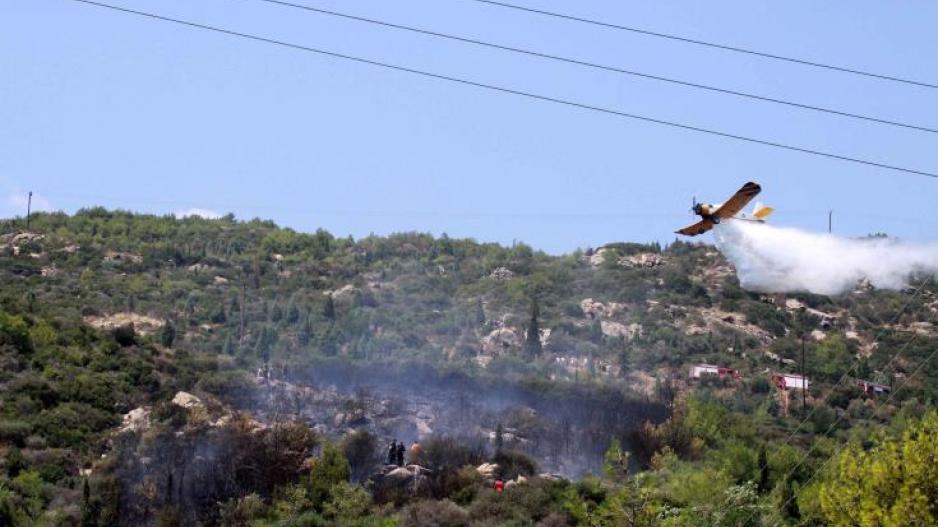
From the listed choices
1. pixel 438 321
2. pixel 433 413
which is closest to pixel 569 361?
pixel 438 321

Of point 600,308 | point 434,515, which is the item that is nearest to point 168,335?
point 600,308

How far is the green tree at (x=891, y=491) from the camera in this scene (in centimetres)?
5109

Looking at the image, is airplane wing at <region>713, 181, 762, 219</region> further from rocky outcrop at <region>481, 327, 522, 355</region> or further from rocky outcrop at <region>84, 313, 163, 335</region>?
rocky outcrop at <region>481, 327, 522, 355</region>

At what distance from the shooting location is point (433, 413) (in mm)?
122875

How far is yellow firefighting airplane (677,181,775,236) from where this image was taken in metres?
52.0

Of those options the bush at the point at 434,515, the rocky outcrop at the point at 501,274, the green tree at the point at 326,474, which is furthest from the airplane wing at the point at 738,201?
the rocky outcrop at the point at 501,274

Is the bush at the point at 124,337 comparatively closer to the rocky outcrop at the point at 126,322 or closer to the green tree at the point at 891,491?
the rocky outcrop at the point at 126,322

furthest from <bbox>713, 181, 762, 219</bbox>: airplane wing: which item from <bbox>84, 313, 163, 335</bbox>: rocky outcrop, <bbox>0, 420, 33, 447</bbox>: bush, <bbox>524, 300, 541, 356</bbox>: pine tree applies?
<bbox>524, 300, 541, 356</bbox>: pine tree

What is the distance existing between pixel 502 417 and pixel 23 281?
2152 inches

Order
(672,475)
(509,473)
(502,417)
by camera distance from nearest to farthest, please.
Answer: (672,475), (509,473), (502,417)

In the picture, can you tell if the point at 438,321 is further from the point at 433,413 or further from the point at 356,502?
the point at 356,502

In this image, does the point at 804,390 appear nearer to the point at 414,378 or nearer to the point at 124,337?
the point at 414,378

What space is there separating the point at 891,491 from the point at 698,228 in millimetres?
10844

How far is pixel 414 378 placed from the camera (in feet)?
438
